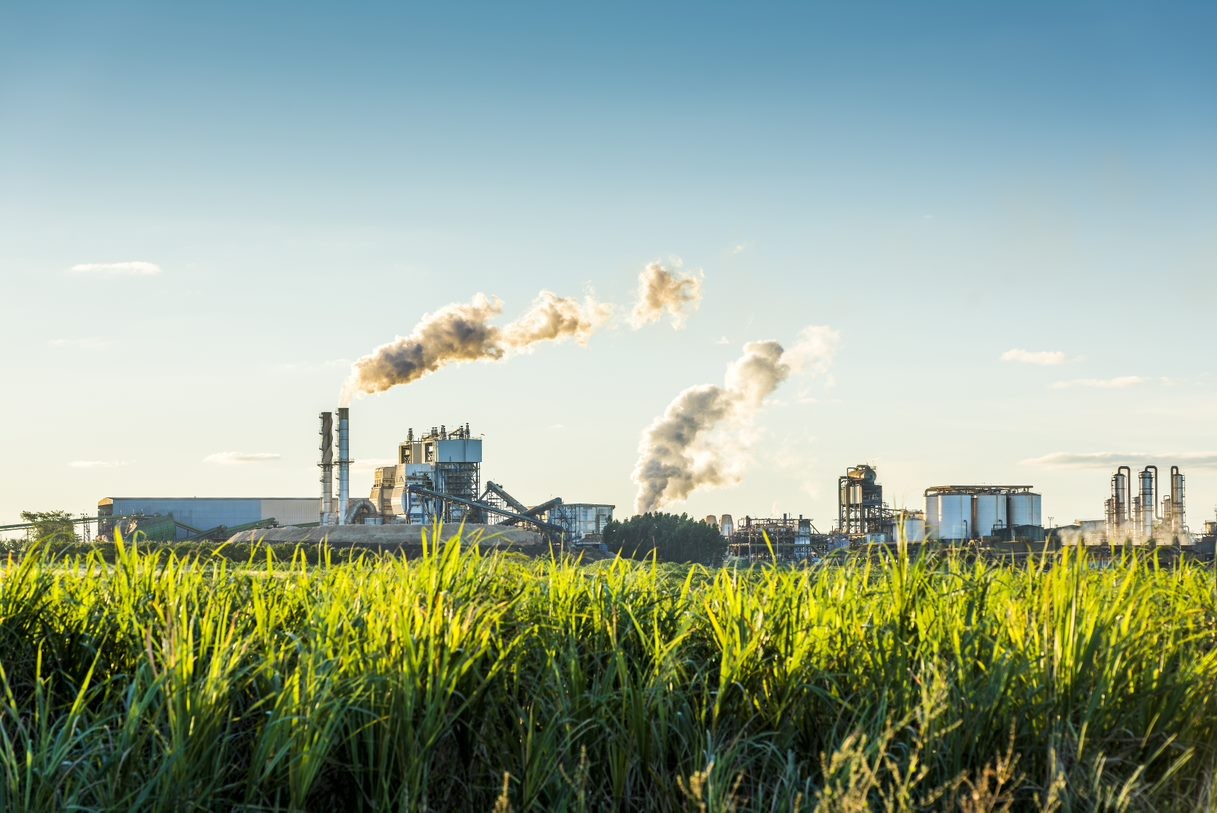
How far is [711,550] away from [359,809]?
57471mm

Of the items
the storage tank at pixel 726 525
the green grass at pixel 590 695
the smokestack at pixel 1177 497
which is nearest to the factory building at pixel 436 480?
the storage tank at pixel 726 525

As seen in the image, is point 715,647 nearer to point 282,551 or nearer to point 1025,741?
point 1025,741

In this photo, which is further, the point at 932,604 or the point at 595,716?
the point at 932,604

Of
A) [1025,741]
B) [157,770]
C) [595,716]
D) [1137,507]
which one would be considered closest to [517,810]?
[595,716]

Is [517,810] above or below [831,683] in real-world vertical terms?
below

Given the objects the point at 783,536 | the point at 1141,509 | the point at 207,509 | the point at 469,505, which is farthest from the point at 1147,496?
the point at 207,509

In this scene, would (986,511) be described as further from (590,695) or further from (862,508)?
(590,695)

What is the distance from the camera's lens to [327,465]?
66.4 m

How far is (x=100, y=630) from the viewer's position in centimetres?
715

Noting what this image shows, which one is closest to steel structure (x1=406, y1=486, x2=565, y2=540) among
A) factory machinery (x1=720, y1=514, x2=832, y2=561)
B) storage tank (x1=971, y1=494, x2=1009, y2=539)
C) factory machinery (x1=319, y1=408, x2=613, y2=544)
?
factory machinery (x1=319, y1=408, x2=613, y2=544)

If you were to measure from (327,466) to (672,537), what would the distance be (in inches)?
808

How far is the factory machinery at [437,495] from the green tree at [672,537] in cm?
316

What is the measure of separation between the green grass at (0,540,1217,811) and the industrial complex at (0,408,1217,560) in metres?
51.7

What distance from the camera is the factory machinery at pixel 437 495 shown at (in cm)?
6581
